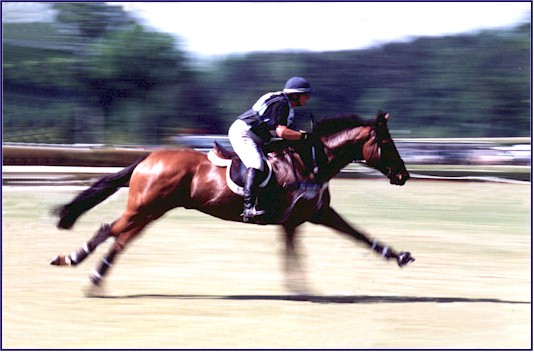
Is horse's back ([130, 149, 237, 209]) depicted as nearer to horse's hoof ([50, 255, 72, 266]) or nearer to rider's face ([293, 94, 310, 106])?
horse's hoof ([50, 255, 72, 266])

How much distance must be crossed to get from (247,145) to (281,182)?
1.51 feet

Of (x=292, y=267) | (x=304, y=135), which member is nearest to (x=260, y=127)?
(x=304, y=135)

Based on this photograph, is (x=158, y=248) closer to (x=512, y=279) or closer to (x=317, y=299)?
(x=317, y=299)

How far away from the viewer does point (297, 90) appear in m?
7.73

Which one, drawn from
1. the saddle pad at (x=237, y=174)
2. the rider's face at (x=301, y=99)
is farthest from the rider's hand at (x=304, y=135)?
the saddle pad at (x=237, y=174)

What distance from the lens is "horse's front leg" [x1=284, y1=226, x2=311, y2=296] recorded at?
A: 8180 millimetres

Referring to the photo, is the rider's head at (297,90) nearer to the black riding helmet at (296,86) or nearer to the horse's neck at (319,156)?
the black riding helmet at (296,86)

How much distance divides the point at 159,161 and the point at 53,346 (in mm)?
2175

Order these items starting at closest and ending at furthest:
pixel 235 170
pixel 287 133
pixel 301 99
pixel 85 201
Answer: pixel 287 133 < pixel 301 99 < pixel 235 170 < pixel 85 201

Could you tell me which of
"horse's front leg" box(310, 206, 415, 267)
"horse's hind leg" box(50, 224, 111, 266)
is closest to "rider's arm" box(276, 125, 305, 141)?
"horse's front leg" box(310, 206, 415, 267)

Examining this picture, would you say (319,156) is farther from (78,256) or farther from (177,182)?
(78,256)

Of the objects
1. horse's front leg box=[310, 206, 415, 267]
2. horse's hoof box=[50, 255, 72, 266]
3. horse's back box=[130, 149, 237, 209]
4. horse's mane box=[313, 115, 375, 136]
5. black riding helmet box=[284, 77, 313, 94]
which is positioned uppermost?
black riding helmet box=[284, 77, 313, 94]

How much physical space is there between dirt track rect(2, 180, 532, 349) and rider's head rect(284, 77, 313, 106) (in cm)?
179

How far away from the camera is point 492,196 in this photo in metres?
17.1
